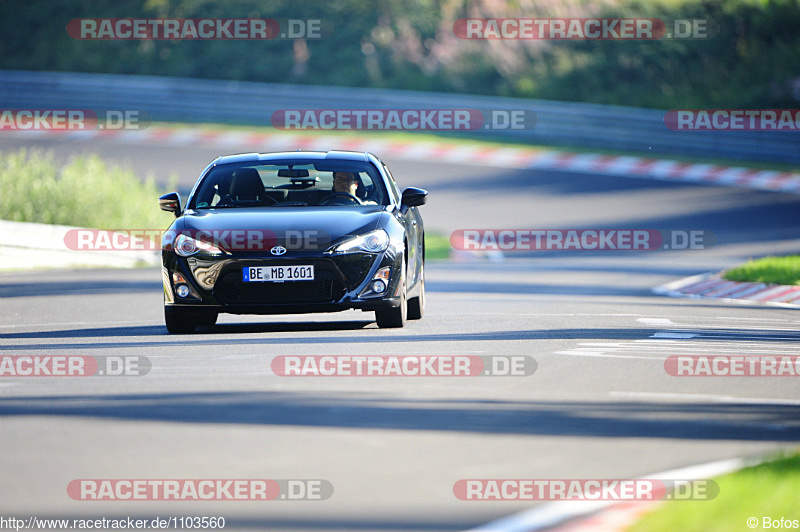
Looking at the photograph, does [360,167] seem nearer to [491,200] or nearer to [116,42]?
[491,200]

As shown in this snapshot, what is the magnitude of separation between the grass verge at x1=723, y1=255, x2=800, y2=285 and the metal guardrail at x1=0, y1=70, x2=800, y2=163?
14.7 m

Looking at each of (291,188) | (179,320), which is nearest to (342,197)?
(291,188)

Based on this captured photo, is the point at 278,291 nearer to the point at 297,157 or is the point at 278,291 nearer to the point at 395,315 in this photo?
the point at 395,315

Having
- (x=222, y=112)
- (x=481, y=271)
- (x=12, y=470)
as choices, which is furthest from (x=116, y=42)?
(x=12, y=470)

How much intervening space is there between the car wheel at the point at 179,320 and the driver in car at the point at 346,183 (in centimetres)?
171

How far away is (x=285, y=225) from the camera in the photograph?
37.0 feet

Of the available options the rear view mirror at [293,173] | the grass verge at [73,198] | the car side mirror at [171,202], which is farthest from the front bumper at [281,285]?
the grass verge at [73,198]

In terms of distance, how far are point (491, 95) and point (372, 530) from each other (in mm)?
36964

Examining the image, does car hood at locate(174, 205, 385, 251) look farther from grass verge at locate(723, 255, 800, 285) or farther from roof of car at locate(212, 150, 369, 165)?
grass verge at locate(723, 255, 800, 285)

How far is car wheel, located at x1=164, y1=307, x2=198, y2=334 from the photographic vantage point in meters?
11.5

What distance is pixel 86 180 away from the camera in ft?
81.7

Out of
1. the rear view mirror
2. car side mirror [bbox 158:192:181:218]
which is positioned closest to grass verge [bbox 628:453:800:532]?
the rear view mirror

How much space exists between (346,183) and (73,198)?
13199mm

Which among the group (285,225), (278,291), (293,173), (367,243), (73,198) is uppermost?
(73,198)
